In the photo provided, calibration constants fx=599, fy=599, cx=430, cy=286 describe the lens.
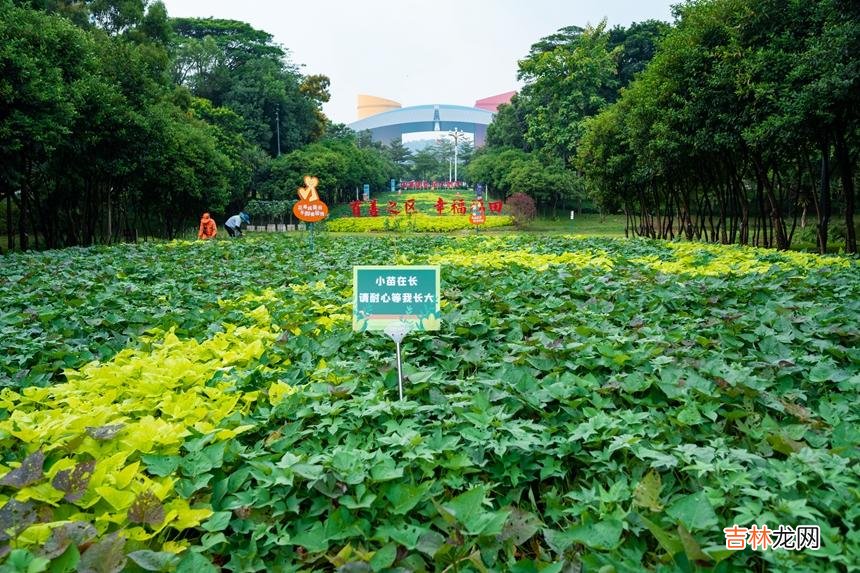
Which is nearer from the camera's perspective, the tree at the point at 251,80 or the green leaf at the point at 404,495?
the green leaf at the point at 404,495

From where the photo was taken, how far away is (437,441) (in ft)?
7.48

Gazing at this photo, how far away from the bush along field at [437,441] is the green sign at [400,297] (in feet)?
0.94

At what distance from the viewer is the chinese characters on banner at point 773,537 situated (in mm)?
1681

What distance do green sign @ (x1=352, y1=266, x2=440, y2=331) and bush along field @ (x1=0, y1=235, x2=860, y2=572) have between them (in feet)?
0.94

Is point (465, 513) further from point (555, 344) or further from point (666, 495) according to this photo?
point (555, 344)

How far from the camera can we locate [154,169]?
1742cm

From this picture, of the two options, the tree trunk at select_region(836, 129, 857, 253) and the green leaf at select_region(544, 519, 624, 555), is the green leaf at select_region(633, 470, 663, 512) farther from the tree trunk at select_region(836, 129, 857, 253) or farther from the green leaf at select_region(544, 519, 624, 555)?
the tree trunk at select_region(836, 129, 857, 253)

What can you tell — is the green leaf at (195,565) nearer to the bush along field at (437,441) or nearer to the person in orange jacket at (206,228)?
the bush along field at (437,441)

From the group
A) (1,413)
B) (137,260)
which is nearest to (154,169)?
(137,260)

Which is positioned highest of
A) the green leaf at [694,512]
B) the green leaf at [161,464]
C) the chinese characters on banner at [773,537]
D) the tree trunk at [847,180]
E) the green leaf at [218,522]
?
the tree trunk at [847,180]

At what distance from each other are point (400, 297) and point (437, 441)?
0.99 meters

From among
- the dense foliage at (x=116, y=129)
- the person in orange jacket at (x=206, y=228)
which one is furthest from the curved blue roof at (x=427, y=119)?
the person in orange jacket at (x=206, y=228)

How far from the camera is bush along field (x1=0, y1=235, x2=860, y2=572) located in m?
1.78

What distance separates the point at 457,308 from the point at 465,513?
3.19 meters
